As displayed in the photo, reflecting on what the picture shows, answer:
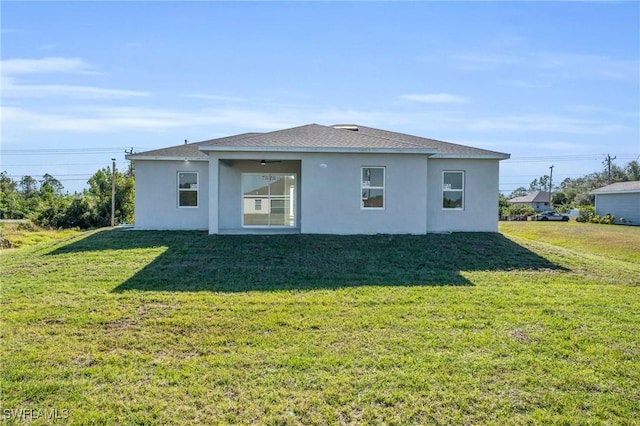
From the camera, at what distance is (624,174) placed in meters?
62.0

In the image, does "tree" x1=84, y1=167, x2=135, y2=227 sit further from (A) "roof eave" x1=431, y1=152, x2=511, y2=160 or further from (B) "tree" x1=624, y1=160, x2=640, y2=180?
(B) "tree" x1=624, y1=160, x2=640, y2=180

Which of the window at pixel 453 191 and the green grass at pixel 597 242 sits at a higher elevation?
the window at pixel 453 191

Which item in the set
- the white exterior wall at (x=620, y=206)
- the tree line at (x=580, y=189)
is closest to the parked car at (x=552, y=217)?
the tree line at (x=580, y=189)

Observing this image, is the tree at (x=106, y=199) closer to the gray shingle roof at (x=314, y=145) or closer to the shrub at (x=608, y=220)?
the gray shingle roof at (x=314, y=145)

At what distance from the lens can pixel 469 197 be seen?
1546 centimetres

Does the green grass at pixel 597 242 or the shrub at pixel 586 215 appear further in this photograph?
the shrub at pixel 586 215

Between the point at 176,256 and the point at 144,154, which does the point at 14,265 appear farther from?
the point at 144,154

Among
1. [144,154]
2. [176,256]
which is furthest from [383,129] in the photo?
[176,256]

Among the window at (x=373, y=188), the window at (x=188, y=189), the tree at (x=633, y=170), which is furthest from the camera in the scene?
the tree at (x=633, y=170)

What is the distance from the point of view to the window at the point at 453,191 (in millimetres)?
15469

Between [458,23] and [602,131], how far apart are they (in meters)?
24.0

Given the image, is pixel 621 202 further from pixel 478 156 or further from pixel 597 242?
pixel 478 156

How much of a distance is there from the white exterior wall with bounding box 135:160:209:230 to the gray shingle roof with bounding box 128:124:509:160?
1.59 ft

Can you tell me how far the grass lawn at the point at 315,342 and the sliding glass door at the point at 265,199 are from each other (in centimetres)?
566
